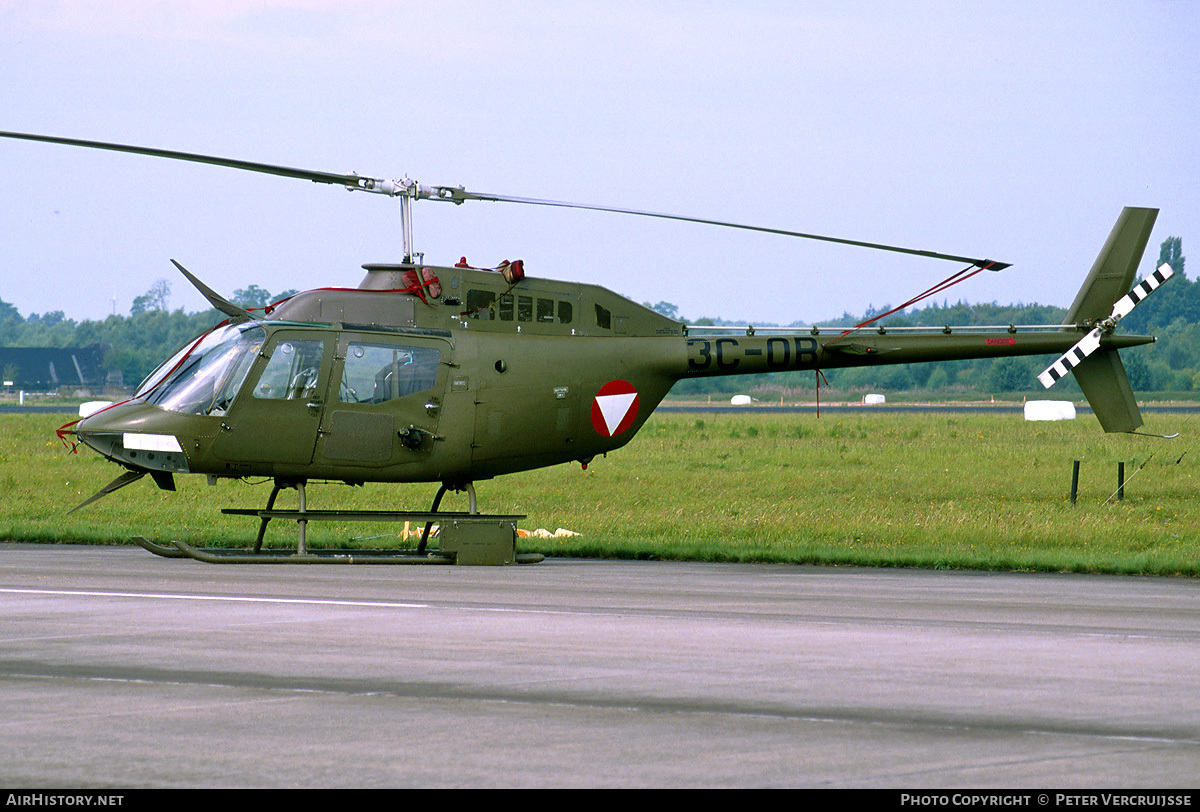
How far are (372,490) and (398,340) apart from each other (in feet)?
44.7

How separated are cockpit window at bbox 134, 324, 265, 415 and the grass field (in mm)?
3760

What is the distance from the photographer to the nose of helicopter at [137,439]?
16156mm

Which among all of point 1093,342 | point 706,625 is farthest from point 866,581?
point 1093,342

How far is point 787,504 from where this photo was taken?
86.9 feet

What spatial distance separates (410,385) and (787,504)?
11385 mm

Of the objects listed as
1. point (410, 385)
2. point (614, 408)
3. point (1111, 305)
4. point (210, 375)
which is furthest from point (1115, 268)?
point (210, 375)

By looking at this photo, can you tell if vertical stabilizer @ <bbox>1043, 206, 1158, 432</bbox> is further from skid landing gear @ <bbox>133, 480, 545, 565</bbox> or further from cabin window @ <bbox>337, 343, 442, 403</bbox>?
cabin window @ <bbox>337, 343, 442, 403</bbox>

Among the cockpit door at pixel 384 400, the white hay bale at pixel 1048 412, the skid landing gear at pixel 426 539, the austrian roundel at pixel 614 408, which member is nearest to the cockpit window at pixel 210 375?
the cockpit door at pixel 384 400

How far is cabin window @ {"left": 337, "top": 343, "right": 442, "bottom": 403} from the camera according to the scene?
1670cm

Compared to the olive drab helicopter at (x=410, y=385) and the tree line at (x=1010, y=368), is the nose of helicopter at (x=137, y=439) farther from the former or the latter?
the tree line at (x=1010, y=368)

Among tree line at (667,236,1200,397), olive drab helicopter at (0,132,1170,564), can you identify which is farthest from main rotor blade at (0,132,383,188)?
tree line at (667,236,1200,397)

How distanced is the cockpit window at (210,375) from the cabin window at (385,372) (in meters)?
1.10

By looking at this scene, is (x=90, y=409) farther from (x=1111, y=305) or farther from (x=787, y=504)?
(x=1111, y=305)
